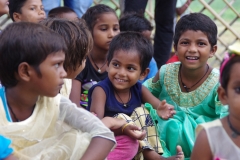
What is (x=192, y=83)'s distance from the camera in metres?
2.84

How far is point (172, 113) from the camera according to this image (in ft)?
8.51

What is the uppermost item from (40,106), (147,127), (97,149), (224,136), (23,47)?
(23,47)

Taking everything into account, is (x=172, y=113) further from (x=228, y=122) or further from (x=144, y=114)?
(x=228, y=122)

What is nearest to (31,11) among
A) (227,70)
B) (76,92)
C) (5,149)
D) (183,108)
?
(76,92)

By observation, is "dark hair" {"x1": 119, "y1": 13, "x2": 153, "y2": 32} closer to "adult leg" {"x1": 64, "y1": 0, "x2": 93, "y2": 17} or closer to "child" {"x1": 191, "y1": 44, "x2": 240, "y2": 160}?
"adult leg" {"x1": 64, "y1": 0, "x2": 93, "y2": 17}

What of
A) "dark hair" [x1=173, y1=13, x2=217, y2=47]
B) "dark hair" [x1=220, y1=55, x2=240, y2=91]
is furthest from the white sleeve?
"dark hair" [x1=173, y1=13, x2=217, y2=47]

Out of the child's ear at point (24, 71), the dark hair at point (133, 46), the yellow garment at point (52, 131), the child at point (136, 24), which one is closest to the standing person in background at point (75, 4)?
the child at point (136, 24)

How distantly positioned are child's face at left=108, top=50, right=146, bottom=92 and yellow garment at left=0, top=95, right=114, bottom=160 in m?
0.56

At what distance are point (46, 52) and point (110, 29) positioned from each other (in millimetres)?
1360

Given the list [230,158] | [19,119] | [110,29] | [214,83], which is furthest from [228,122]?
[110,29]

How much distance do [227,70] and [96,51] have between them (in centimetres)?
147

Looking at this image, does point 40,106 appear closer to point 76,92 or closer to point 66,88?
point 66,88

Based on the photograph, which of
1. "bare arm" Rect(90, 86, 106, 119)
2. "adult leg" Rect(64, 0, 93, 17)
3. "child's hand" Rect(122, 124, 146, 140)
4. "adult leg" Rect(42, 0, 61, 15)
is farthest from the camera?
"adult leg" Rect(64, 0, 93, 17)

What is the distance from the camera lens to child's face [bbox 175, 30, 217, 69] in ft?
9.07
